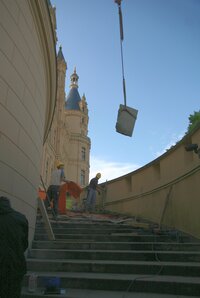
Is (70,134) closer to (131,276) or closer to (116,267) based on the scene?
(116,267)

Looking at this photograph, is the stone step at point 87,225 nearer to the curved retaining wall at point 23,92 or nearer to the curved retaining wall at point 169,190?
the curved retaining wall at point 169,190

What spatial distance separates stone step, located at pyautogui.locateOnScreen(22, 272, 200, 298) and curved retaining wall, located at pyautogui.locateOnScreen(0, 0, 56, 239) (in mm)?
1658

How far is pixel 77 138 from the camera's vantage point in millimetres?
46906

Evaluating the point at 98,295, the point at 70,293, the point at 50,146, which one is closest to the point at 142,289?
the point at 98,295

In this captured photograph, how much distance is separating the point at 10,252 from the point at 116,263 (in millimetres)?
2581

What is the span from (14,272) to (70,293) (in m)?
1.50

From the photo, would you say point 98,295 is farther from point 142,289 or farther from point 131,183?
point 131,183

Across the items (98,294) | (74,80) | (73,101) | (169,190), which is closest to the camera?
(98,294)

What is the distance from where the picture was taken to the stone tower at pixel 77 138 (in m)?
45.2

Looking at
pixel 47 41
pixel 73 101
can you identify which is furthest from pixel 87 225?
pixel 73 101

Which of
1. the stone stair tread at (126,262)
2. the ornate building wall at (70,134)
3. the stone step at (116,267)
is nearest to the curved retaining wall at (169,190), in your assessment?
the stone stair tread at (126,262)

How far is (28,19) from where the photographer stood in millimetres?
5926

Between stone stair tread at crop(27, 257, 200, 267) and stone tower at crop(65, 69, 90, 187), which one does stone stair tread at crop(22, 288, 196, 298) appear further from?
stone tower at crop(65, 69, 90, 187)

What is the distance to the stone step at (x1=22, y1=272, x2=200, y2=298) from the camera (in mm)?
4531
